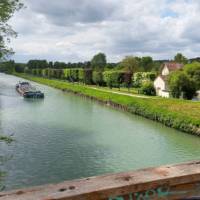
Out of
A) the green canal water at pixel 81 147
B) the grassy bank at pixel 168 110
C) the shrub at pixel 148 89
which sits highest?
the shrub at pixel 148 89

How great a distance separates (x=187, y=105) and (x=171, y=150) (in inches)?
549

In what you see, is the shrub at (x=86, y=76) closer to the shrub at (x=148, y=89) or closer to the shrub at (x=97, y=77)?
the shrub at (x=97, y=77)

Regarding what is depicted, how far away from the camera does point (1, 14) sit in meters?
10.2

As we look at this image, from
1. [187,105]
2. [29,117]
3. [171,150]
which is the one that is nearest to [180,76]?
[187,105]

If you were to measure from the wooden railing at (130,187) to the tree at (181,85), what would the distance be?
39.9m

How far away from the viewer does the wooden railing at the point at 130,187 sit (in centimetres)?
195

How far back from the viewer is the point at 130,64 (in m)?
85.1

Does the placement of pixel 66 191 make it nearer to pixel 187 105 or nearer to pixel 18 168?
pixel 18 168

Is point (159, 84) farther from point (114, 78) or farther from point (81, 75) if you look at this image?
point (81, 75)

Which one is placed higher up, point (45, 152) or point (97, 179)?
point (97, 179)

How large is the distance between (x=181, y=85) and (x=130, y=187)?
41.1m

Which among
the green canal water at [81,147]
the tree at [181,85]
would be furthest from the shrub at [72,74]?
the green canal water at [81,147]

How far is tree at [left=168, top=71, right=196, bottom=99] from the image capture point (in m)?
41.2

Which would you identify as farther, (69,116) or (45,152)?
(69,116)
